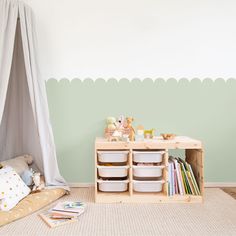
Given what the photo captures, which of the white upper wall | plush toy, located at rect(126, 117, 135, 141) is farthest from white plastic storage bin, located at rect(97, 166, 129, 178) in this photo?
the white upper wall

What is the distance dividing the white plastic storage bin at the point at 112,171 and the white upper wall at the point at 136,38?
0.96 m

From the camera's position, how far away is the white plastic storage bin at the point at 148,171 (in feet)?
Result: 7.46

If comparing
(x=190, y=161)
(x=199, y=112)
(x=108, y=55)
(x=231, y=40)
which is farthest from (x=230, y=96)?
(x=108, y=55)

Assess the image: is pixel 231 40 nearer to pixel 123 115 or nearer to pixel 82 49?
pixel 123 115

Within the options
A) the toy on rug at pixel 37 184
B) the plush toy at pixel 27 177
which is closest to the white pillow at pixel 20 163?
the plush toy at pixel 27 177

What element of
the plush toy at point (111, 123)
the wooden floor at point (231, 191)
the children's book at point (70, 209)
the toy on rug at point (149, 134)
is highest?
the plush toy at point (111, 123)

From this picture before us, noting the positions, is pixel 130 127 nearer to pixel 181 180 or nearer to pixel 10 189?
pixel 181 180

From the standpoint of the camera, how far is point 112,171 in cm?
229

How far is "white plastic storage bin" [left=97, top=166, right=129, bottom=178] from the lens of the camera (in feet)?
7.46

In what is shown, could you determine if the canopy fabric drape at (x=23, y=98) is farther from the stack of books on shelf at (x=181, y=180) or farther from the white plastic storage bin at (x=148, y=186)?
the stack of books on shelf at (x=181, y=180)

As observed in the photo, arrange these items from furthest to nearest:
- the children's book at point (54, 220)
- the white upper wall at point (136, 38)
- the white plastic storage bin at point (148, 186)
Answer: the white upper wall at point (136, 38) → the white plastic storage bin at point (148, 186) → the children's book at point (54, 220)

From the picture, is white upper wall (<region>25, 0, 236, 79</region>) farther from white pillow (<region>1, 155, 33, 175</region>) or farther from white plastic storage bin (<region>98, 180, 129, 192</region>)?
white plastic storage bin (<region>98, 180, 129, 192</region>)

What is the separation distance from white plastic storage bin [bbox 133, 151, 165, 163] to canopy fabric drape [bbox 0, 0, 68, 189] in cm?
76

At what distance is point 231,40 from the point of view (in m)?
2.73
